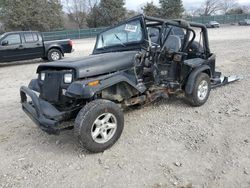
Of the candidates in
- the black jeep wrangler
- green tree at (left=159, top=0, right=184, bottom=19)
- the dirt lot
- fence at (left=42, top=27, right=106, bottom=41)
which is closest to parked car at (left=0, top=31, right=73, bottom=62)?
the dirt lot

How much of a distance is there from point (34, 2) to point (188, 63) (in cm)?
4461

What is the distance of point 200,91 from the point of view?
6070 mm

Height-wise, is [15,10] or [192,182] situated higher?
[15,10]

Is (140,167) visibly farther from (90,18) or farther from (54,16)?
(90,18)

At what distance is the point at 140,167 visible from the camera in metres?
3.87

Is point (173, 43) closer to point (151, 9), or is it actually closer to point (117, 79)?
point (117, 79)

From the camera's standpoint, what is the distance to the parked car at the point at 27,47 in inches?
557

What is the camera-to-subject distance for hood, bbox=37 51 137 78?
171 inches

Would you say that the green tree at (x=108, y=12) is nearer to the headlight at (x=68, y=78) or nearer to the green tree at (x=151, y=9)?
the green tree at (x=151, y=9)

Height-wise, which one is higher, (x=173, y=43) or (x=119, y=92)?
(x=173, y=43)

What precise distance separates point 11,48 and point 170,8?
45.5 metres

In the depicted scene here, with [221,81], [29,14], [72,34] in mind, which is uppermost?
[29,14]

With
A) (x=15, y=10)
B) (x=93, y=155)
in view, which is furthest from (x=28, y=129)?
(x=15, y=10)

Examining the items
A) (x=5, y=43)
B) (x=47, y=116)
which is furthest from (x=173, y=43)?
(x=5, y=43)
